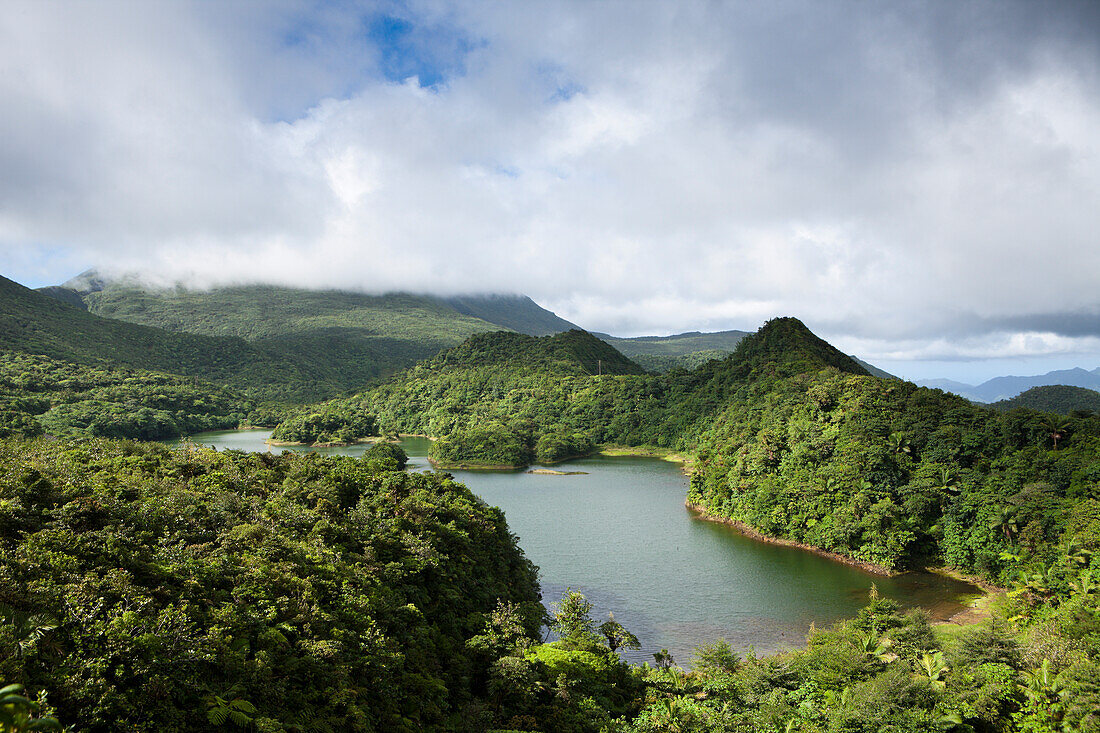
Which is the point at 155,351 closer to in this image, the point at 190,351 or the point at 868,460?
the point at 190,351

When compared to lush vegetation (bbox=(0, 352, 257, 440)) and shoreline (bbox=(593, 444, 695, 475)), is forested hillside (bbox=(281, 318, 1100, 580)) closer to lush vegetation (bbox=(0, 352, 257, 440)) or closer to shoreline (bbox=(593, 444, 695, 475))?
shoreline (bbox=(593, 444, 695, 475))

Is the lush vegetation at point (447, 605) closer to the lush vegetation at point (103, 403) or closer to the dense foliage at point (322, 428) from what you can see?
the lush vegetation at point (103, 403)

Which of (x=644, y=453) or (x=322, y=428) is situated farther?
(x=322, y=428)

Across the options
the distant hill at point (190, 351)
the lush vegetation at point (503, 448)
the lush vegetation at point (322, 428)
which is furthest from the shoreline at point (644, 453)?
the distant hill at point (190, 351)

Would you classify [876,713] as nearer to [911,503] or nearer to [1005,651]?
[1005,651]

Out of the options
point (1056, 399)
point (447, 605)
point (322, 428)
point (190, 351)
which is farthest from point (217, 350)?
point (1056, 399)
